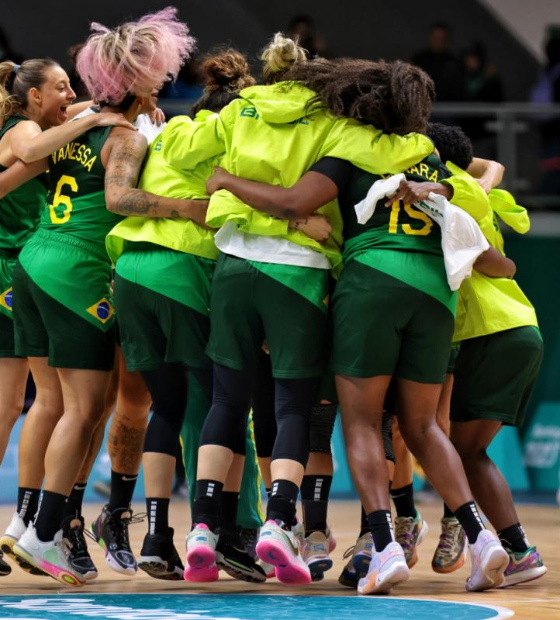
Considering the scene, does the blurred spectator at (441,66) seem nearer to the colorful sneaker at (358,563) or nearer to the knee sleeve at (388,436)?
the knee sleeve at (388,436)

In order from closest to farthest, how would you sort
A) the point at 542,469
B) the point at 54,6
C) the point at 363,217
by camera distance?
the point at 363,217 → the point at 542,469 → the point at 54,6

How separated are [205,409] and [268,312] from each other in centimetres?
84

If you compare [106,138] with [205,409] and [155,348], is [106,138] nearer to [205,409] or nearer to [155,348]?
[155,348]

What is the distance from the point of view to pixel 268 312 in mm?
4570

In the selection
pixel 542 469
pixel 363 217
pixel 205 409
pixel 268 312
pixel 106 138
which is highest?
pixel 106 138

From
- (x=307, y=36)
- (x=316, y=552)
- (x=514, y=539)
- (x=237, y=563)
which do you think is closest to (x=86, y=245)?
(x=237, y=563)

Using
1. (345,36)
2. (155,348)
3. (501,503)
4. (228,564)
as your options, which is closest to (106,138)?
(155,348)

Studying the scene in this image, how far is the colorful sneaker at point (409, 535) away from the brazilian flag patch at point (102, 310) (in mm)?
1468

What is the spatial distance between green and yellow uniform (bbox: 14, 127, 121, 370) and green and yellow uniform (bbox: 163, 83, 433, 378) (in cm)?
54

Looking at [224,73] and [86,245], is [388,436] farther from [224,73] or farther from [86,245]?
[224,73]

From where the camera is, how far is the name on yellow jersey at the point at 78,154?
196 inches

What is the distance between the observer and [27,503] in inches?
202

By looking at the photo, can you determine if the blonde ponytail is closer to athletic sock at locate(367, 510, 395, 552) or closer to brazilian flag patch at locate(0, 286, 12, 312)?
brazilian flag patch at locate(0, 286, 12, 312)

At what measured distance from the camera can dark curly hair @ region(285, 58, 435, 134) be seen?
15.1 feet
